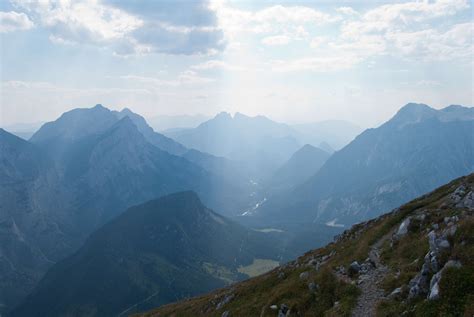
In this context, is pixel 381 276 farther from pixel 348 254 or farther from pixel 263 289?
pixel 263 289

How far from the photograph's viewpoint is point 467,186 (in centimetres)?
5144

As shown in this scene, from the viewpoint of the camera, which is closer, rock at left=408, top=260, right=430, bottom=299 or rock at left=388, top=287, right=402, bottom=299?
rock at left=408, top=260, right=430, bottom=299

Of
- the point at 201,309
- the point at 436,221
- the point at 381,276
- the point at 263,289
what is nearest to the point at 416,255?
the point at 381,276

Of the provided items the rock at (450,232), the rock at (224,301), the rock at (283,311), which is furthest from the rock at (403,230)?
the rock at (224,301)

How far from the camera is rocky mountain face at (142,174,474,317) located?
27.9 m

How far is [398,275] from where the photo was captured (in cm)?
3556

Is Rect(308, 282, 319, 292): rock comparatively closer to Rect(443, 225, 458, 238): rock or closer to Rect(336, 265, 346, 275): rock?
Rect(336, 265, 346, 275): rock

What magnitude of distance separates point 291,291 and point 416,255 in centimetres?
1495

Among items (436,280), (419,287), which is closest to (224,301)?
(419,287)

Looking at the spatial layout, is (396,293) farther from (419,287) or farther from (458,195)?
(458,195)

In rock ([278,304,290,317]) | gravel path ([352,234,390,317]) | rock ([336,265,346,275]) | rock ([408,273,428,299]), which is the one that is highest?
rock ([408,273,428,299])

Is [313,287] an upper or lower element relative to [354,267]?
lower

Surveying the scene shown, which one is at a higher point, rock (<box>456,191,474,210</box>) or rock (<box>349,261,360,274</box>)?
rock (<box>456,191,474,210</box>)

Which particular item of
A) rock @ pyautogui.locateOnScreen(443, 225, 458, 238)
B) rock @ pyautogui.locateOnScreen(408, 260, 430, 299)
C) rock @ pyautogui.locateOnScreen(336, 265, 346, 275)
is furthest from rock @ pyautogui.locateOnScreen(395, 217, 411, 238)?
rock @ pyautogui.locateOnScreen(408, 260, 430, 299)
